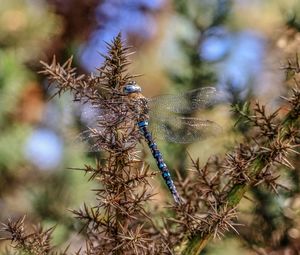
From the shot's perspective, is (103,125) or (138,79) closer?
(103,125)

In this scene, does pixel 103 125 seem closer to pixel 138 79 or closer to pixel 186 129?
pixel 186 129

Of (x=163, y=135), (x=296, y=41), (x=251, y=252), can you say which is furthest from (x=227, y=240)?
(x=296, y=41)

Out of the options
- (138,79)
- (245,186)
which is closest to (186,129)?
(245,186)

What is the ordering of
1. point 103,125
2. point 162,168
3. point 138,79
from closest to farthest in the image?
point 103,125 < point 162,168 < point 138,79

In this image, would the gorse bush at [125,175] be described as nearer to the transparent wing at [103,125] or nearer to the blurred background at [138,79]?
the transparent wing at [103,125]

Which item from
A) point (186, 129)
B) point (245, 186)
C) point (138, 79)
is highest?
point (138, 79)

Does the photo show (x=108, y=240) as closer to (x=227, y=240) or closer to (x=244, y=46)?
(x=227, y=240)

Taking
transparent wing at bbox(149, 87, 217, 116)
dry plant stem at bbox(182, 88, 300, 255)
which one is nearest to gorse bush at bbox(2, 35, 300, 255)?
dry plant stem at bbox(182, 88, 300, 255)

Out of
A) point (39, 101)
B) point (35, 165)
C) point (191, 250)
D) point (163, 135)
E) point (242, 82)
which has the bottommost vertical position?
point (191, 250)
